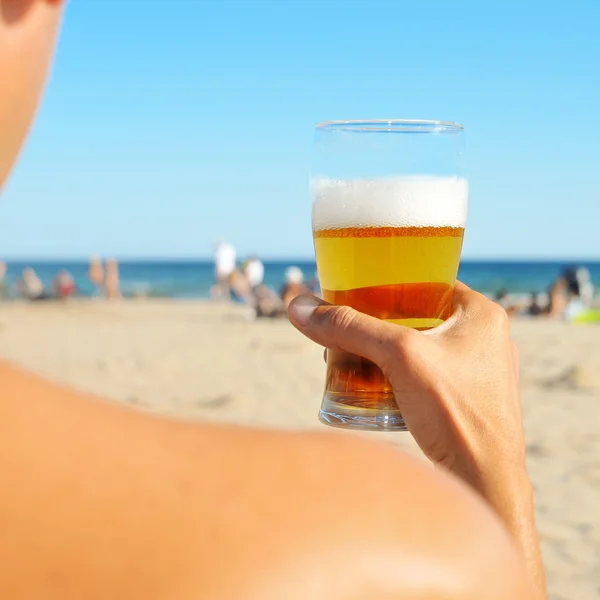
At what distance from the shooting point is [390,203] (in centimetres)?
168

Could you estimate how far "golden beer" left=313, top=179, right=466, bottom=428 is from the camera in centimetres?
165

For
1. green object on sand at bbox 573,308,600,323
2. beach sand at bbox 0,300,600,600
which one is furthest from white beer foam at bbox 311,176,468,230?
green object on sand at bbox 573,308,600,323

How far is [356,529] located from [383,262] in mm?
1219

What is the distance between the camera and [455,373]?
1.29m

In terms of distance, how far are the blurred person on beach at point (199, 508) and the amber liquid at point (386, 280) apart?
1131 millimetres

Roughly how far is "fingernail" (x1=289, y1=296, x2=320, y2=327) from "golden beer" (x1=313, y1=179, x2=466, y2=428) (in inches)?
5.3

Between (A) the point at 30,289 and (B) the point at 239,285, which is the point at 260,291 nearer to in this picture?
(B) the point at 239,285

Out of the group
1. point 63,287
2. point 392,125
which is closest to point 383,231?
point 392,125

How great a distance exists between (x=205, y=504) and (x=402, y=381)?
2.95 ft

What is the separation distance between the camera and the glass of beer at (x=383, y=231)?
166 cm

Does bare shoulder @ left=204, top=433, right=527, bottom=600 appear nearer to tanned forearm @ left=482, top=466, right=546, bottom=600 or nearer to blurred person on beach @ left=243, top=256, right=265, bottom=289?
tanned forearm @ left=482, top=466, right=546, bottom=600

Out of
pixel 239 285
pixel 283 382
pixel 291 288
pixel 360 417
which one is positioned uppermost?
pixel 360 417

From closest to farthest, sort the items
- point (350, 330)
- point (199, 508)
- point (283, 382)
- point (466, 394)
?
point (199, 508) < point (466, 394) < point (350, 330) < point (283, 382)

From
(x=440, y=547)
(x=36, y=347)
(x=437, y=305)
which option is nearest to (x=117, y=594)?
(x=440, y=547)
